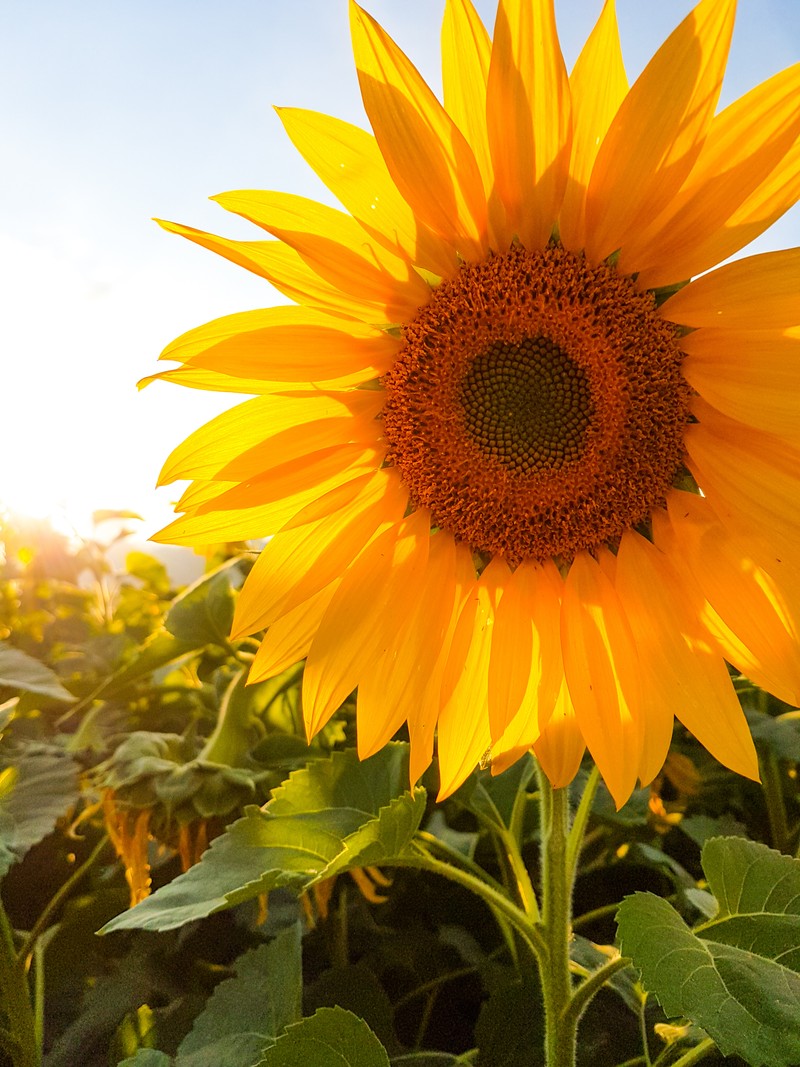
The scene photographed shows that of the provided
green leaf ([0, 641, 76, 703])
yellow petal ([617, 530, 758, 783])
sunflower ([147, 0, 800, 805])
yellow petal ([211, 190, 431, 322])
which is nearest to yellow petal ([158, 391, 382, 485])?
sunflower ([147, 0, 800, 805])

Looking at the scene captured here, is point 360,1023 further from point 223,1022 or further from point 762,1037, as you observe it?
point 762,1037

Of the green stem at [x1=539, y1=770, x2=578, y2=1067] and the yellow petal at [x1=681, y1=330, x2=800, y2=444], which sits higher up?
the yellow petal at [x1=681, y1=330, x2=800, y2=444]

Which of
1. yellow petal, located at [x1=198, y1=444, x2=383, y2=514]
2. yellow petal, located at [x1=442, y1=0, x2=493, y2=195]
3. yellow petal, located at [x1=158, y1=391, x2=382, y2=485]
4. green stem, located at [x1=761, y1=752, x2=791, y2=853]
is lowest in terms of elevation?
green stem, located at [x1=761, y1=752, x2=791, y2=853]

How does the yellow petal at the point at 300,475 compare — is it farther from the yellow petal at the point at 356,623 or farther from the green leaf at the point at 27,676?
the green leaf at the point at 27,676

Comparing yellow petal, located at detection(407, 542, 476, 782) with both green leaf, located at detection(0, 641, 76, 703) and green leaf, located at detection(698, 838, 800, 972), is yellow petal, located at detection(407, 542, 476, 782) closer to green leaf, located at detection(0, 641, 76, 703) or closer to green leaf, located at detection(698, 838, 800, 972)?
green leaf, located at detection(698, 838, 800, 972)

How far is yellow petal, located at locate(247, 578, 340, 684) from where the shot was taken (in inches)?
32.4

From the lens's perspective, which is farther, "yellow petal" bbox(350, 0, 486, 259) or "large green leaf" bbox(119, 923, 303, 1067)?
"large green leaf" bbox(119, 923, 303, 1067)

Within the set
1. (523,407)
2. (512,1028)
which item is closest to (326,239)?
(523,407)

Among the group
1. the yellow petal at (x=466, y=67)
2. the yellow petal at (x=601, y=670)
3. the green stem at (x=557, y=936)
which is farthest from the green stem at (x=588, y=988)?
the yellow petal at (x=466, y=67)

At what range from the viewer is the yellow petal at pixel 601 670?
74cm

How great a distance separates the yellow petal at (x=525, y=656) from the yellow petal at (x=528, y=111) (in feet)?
1.18

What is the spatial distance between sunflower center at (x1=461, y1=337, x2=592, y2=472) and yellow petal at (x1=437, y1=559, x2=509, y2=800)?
→ 0.43 ft

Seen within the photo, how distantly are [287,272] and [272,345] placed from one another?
0.21 feet

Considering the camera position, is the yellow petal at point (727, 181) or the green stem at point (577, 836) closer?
the yellow petal at point (727, 181)
